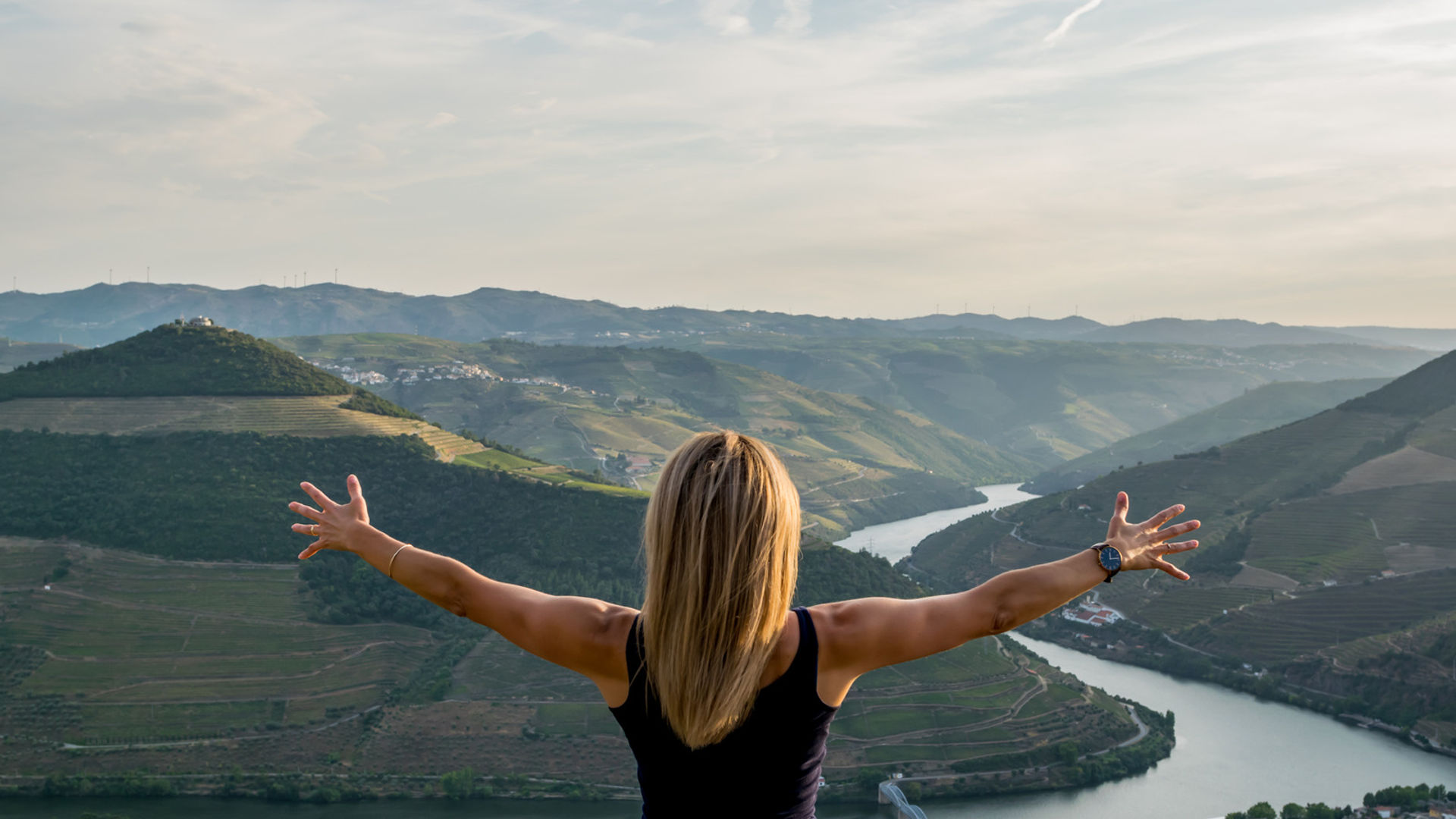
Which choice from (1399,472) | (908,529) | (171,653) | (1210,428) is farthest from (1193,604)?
(1210,428)

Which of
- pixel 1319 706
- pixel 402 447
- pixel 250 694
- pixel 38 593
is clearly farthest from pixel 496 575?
pixel 1319 706

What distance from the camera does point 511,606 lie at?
203 cm

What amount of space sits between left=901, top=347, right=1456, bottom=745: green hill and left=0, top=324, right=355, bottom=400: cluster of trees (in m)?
42.0

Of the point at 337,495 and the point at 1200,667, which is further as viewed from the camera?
the point at 337,495

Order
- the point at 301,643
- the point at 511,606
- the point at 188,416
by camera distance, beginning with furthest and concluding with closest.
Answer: the point at 188,416 → the point at 301,643 → the point at 511,606

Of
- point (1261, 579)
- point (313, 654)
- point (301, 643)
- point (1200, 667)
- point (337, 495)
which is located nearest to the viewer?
point (313, 654)

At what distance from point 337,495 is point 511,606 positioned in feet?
180

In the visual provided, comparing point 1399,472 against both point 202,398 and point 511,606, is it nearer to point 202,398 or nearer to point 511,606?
point 202,398

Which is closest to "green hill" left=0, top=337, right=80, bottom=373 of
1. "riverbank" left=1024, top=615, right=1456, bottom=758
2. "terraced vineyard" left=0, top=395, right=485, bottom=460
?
"terraced vineyard" left=0, top=395, right=485, bottom=460

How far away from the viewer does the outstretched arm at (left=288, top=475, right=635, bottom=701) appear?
192cm

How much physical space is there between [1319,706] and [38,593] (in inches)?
2157

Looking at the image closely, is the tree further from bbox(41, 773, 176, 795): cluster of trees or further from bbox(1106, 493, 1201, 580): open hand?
bbox(1106, 493, 1201, 580): open hand

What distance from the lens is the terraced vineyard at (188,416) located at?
5509 centimetres

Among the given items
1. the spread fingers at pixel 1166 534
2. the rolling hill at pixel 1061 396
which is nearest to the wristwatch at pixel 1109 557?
the spread fingers at pixel 1166 534
